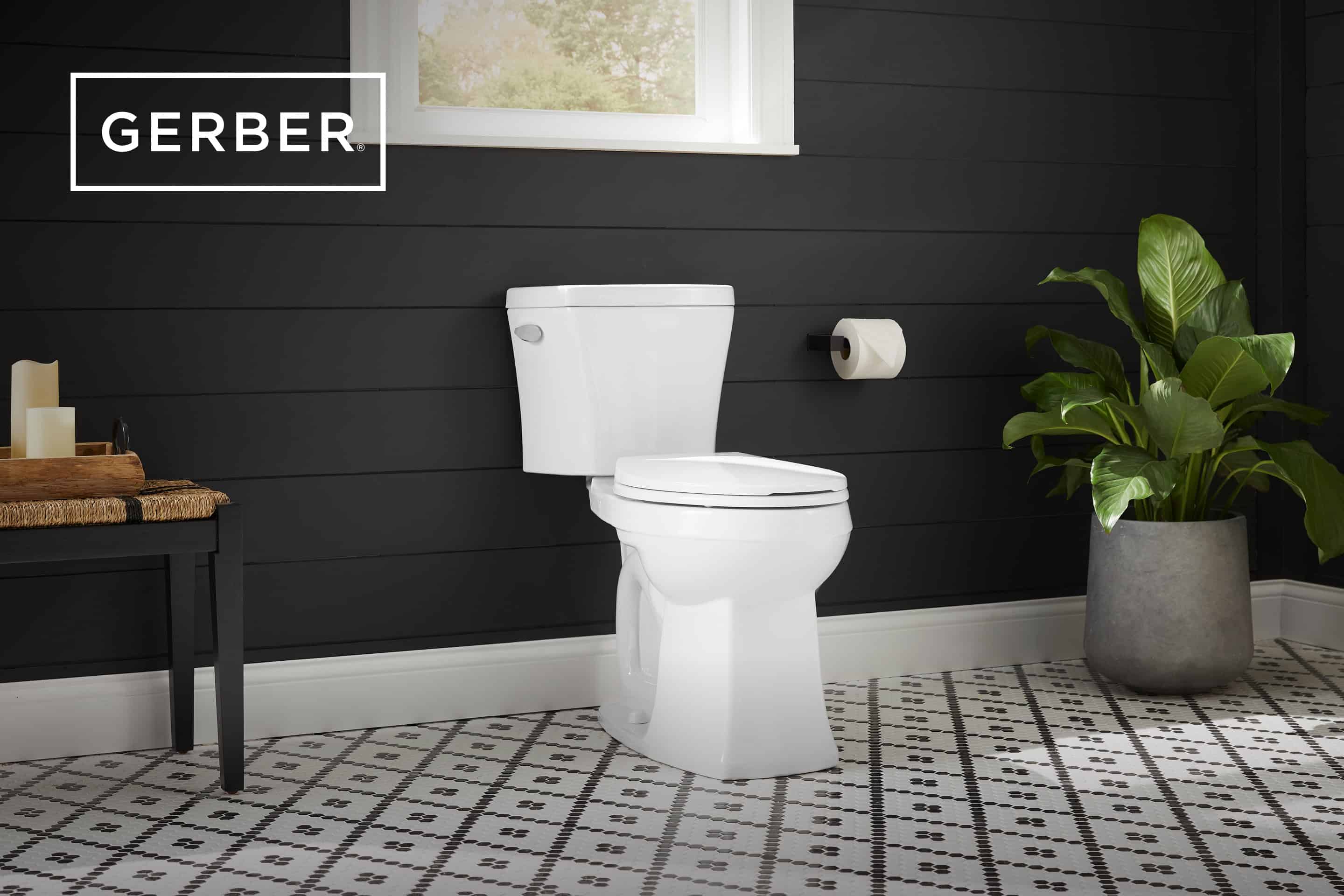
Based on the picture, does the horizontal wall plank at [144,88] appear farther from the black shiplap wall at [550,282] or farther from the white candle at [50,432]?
the white candle at [50,432]

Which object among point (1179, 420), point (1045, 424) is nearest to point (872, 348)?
point (1045, 424)

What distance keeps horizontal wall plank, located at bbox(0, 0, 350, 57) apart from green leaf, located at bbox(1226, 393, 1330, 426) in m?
Result: 1.82

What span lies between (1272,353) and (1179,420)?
21 cm

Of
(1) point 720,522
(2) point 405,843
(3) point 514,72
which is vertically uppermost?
(3) point 514,72

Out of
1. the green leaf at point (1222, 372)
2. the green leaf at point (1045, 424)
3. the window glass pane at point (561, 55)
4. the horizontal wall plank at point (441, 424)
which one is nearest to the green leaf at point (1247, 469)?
the green leaf at point (1222, 372)

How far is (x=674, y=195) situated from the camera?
2684 millimetres

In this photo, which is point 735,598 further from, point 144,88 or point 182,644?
point 144,88

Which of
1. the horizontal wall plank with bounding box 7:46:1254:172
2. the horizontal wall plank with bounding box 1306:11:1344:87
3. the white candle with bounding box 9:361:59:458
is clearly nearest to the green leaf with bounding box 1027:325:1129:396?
the horizontal wall plank with bounding box 7:46:1254:172

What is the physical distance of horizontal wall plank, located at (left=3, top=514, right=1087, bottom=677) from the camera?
2.37 m

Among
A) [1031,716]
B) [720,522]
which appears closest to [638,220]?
[720,522]

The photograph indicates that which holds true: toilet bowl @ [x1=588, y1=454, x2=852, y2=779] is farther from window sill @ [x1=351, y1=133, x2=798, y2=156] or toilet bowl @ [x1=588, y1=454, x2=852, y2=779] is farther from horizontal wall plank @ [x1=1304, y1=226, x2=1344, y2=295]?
horizontal wall plank @ [x1=1304, y1=226, x2=1344, y2=295]

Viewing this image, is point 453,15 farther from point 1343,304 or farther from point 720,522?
point 1343,304

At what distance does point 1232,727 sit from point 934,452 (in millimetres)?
814

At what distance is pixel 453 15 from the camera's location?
2615 mm
